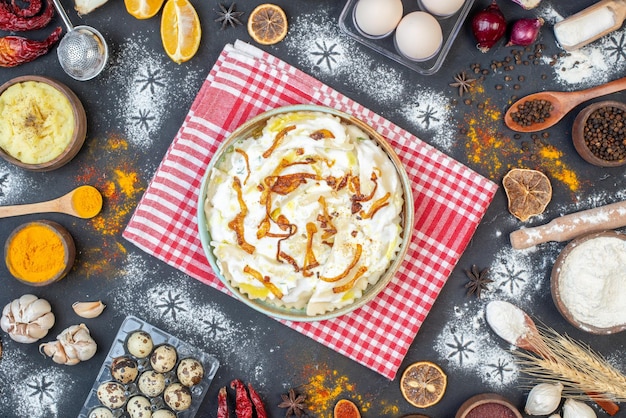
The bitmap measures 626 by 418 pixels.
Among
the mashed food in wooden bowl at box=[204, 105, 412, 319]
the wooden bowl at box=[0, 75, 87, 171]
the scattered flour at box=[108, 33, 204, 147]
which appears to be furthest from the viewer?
the scattered flour at box=[108, 33, 204, 147]

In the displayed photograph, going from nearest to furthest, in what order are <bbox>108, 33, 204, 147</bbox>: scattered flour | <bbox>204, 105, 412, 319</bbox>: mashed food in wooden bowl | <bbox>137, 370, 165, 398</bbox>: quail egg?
<bbox>204, 105, 412, 319</bbox>: mashed food in wooden bowl, <bbox>137, 370, 165, 398</bbox>: quail egg, <bbox>108, 33, 204, 147</bbox>: scattered flour

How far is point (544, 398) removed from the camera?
10.3 feet

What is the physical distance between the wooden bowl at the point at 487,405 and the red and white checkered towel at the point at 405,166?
0.40m

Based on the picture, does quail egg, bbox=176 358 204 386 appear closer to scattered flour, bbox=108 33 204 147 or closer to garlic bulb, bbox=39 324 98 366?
garlic bulb, bbox=39 324 98 366

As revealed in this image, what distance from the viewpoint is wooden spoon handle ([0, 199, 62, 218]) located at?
3156 millimetres

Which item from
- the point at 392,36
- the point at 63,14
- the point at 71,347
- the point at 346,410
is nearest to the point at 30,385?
the point at 71,347

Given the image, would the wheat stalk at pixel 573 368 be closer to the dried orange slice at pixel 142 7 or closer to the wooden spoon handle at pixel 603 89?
the wooden spoon handle at pixel 603 89

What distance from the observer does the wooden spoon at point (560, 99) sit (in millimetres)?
3146

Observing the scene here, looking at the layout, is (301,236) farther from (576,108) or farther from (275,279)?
(576,108)

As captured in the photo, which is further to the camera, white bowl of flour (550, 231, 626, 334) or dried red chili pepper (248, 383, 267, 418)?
dried red chili pepper (248, 383, 267, 418)

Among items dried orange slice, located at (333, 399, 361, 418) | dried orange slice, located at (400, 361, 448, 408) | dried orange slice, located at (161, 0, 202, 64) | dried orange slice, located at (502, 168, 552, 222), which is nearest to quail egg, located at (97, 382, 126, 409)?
dried orange slice, located at (333, 399, 361, 418)

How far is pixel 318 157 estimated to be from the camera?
105 inches

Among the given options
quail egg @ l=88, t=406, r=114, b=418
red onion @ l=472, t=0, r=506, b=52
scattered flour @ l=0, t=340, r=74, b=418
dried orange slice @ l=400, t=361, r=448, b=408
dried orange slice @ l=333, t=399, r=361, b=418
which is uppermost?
red onion @ l=472, t=0, r=506, b=52

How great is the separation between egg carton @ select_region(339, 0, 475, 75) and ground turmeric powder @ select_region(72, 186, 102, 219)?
1563 millimetres
